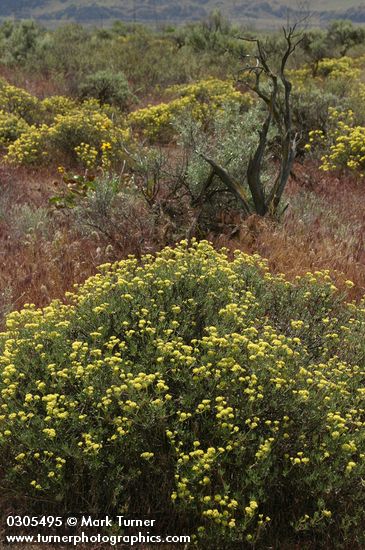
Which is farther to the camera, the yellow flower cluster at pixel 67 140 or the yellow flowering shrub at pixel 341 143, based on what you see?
the yellow flower cluster at pixel 67 140

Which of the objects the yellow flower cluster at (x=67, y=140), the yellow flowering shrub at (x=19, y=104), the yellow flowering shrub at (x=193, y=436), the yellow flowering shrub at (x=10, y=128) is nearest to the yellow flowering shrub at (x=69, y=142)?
the yellow flower cluster at (x=67, y=140)

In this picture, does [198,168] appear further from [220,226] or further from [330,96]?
[330,96]

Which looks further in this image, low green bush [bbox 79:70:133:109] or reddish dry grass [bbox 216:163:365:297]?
low green bush [bbox 79:70:133:109]

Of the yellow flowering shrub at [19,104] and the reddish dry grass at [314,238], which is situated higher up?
the yellow flowering shrub at [19,104]

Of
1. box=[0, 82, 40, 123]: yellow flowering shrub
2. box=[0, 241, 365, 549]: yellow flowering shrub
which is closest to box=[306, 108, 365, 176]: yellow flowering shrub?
box=[0, 82, 40, 123]: yellow flowering shrub

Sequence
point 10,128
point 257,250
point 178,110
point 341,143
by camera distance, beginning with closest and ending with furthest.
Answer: point 257,250
point 341,143
point 10,128
point 178,110

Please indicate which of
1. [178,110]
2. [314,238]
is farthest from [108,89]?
[314,238]

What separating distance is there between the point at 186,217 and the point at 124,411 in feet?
12.2

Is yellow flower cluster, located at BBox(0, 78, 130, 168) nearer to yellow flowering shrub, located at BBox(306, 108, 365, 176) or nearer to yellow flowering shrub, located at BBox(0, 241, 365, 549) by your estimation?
yellow flowering shrub, located at BBox(306, 108, 365, 176)

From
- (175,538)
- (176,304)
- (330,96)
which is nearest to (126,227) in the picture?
(176,304)

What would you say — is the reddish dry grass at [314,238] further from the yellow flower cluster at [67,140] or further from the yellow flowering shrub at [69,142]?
the yellow flowering shrub at [69,142]

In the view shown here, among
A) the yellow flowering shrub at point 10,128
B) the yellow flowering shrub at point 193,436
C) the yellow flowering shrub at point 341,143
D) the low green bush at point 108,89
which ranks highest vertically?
the low green bush at point 108,89

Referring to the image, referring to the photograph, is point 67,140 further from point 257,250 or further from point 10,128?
point 257,250

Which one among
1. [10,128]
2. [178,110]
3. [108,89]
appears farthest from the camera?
[108,89]
